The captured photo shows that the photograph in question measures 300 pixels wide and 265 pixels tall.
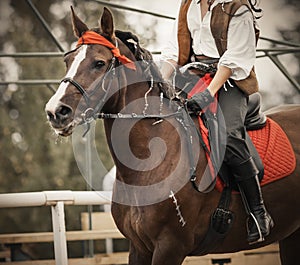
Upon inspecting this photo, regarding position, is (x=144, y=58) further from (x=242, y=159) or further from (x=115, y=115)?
(x=242, y=159)

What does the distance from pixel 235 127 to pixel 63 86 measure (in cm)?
123

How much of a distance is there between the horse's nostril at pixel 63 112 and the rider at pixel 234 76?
36.1 inches

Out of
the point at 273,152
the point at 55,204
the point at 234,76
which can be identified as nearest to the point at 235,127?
the point at 234,76

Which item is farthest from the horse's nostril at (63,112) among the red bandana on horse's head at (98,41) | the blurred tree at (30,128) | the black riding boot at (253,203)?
the blurred tree at (30,128)

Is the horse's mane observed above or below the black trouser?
above

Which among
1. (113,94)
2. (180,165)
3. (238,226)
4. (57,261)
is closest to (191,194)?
(180,165)

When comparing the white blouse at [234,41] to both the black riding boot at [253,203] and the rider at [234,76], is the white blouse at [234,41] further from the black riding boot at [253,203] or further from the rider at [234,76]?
the black riding boot at [253,203]

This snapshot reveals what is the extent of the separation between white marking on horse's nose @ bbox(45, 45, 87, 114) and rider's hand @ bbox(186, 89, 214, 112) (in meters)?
0.81

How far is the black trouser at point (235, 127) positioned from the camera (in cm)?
490

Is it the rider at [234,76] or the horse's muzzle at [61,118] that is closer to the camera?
the horse's muzzle at [61,118]

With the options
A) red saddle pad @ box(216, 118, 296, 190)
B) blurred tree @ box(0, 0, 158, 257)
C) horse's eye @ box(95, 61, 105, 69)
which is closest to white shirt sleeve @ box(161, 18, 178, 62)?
red saddle pad @ box(216, 118, 296, 190)

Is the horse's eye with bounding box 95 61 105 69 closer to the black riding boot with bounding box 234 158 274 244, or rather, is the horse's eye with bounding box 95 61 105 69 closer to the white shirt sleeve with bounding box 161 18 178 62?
the white shirt sleeve with bounding box 161 18 178 62

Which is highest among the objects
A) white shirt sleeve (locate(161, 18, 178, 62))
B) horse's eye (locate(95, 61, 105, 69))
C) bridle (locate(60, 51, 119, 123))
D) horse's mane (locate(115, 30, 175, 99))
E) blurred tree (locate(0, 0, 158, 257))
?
blurred tree (locate(0, 0, 158, 257))

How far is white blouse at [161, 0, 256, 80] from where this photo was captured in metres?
4.99
